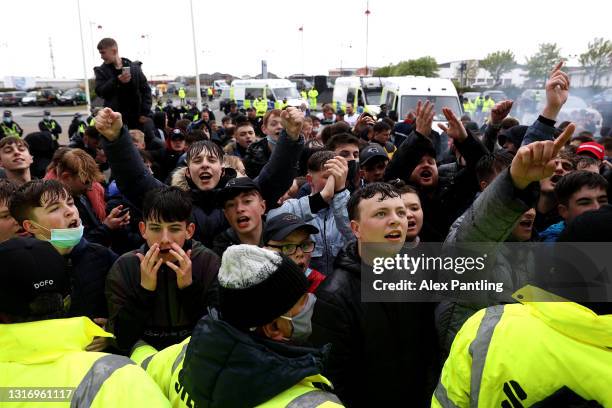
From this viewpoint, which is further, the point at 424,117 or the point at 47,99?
the point at 47,99

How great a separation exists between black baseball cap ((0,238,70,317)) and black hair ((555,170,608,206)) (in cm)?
287

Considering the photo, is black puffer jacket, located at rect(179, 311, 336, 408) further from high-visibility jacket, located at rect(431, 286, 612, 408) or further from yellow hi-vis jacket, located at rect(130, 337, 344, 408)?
high-visibility jacket, located at rect(431, 286, 612, 408)

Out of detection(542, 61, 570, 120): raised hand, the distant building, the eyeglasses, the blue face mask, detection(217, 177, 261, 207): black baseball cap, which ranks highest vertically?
the distant building

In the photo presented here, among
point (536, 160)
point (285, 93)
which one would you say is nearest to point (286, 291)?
point (536, 160)

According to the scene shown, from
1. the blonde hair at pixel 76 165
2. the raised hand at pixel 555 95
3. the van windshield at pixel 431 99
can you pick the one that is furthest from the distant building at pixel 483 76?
the blonde hair at pixel 76 165

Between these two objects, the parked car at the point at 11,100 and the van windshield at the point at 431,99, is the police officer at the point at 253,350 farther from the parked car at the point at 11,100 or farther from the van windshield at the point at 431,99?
the parked car at the point at 11,100

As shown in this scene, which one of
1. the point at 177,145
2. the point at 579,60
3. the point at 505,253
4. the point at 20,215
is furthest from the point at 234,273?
the point at 579,60

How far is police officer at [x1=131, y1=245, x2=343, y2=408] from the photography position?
1355 millimetres

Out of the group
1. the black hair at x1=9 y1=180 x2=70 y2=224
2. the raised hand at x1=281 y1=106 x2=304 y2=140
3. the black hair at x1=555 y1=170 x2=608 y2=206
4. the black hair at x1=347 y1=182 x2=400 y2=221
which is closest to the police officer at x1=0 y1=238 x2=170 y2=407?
the black hair at x1=9 y1=180 x2=70 y2=224

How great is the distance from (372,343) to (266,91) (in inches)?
975

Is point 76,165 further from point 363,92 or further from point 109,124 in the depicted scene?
point 363,92

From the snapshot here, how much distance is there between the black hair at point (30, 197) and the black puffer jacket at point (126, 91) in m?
3.27

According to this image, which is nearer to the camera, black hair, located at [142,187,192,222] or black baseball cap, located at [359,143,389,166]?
black hair, located at [142,187,192,222]

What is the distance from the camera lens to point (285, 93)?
1030 inches
